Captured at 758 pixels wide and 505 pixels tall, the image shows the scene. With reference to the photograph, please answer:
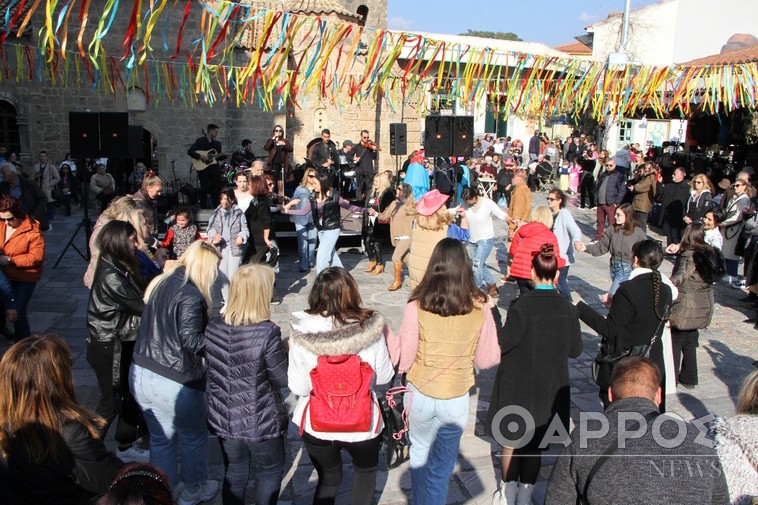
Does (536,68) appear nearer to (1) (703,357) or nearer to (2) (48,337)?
(1) (703,357)

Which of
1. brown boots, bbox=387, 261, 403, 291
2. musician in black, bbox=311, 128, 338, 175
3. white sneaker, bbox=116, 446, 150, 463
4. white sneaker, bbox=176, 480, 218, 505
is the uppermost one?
musician in black, bbox=311, 128, 338, 175

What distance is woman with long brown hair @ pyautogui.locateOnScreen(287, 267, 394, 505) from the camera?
10.3 ft

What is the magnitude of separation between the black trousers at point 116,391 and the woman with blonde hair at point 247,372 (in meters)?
1.18

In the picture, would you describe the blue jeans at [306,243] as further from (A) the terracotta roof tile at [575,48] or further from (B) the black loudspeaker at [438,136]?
(A) the terracotta roof tile at [575,48]

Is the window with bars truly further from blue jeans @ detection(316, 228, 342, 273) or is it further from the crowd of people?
the crowd of people

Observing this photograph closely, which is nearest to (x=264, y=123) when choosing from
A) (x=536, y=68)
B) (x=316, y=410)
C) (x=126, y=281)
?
(x=536, y=68)

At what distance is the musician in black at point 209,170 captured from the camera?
13.1 metres

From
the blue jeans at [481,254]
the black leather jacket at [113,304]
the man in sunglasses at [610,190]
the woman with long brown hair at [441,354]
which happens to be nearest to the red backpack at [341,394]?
the woman with long brown hair at [441,354]

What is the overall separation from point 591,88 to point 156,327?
9.06 m

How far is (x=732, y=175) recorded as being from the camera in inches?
588

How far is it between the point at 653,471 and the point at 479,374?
3.93 m

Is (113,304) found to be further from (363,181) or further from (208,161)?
(363,181)

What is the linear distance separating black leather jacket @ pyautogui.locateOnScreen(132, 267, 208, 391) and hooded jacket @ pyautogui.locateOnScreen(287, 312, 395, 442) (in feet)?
2.21

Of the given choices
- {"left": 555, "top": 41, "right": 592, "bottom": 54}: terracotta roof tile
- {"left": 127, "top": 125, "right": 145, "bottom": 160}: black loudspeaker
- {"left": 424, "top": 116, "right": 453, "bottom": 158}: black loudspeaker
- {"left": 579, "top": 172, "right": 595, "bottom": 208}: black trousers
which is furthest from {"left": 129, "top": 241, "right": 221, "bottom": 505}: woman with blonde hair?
{"left": 555, "top": 41, "right": 592, "bottom": 54}: terracotta roof tile
